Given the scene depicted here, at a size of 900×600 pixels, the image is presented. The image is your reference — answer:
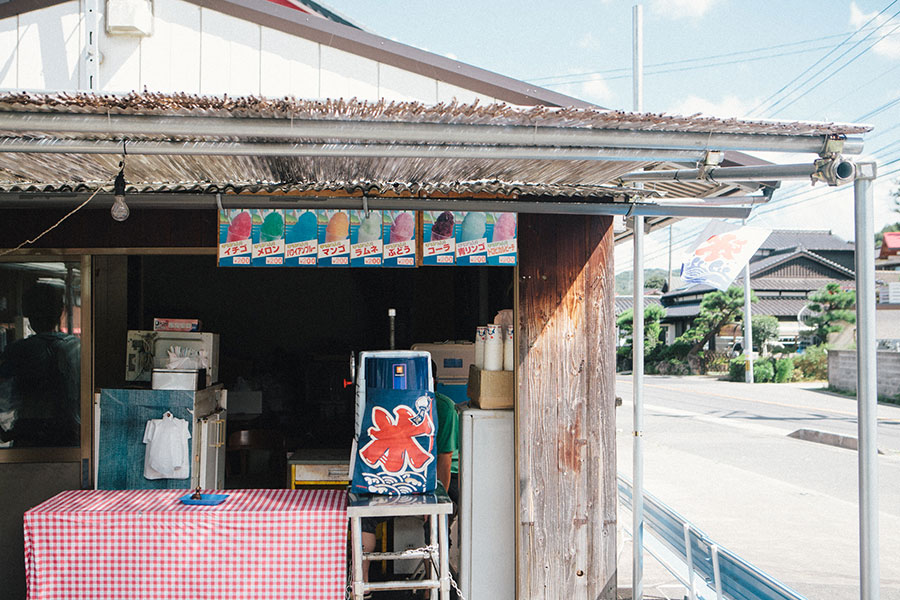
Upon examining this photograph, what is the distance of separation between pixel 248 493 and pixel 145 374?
194cm

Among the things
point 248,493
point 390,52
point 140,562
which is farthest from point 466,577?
point 390,52

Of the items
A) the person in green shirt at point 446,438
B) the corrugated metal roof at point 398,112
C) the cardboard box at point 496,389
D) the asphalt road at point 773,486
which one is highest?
the corrugated metal roof at point 398,112

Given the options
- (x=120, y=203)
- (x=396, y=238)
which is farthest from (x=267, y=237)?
(x=120, y=203)

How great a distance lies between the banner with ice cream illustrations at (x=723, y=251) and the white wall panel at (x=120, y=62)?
4.53m

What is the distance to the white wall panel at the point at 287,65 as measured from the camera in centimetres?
545

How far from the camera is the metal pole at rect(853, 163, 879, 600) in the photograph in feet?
9.61

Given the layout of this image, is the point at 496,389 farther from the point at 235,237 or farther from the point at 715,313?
the point at 715,313

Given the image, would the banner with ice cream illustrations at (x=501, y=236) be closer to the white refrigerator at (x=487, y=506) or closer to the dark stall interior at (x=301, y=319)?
the white refrigerator at (x=487, y=506)

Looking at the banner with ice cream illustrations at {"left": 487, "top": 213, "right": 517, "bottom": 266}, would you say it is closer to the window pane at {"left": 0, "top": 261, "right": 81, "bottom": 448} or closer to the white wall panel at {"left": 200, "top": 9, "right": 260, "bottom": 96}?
the white wall panel at {"left": 200, "top": 9, "right": 260, "bottom": 96}

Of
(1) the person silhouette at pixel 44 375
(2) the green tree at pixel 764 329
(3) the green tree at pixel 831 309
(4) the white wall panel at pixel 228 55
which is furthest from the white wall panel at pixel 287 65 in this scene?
(2) the green tree at pixel 764 329

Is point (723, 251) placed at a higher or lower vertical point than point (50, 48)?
lower

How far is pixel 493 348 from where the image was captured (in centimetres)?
484

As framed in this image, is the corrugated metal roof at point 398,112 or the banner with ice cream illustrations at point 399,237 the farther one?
the banner with ice cream illustrations at point 399,237

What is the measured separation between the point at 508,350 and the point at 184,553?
2.40 meters
